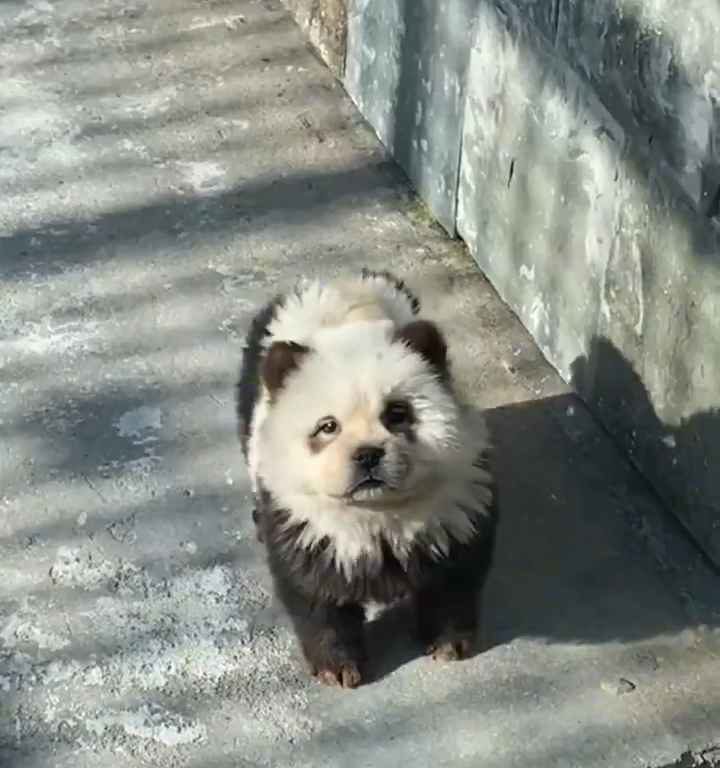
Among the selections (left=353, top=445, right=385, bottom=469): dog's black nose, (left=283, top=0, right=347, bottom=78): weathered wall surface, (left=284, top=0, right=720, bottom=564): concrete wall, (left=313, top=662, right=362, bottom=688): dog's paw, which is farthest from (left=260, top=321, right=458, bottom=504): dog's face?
(left=283, top=0, right=347, bottom=78): weathered wall surface

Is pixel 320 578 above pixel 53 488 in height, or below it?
above

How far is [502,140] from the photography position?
12.1ft

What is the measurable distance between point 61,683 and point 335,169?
177 centimetres

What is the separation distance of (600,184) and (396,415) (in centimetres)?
89

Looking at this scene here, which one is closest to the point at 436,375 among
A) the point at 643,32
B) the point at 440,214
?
the point at 643,32

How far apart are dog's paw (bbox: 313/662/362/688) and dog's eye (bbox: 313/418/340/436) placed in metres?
0.46

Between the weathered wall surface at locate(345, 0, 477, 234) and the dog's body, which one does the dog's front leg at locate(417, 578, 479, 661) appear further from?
the weathered wall surface at locate(345, 0, 477, 234)

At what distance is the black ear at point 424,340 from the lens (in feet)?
8.85

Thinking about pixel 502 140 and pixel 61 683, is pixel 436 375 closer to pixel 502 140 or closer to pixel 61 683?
pixel 61 683

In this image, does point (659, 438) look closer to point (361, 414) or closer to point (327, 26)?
point (361, 414)

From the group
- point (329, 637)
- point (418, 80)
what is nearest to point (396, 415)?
point (329, 637)

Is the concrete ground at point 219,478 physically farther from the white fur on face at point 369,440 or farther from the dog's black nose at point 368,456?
the dog's black nose at point 368,456

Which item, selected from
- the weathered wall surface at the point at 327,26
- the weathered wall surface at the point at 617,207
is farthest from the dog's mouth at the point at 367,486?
the weathered wall surface at the point at 327,26

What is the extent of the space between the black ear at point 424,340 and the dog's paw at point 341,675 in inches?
21.8
